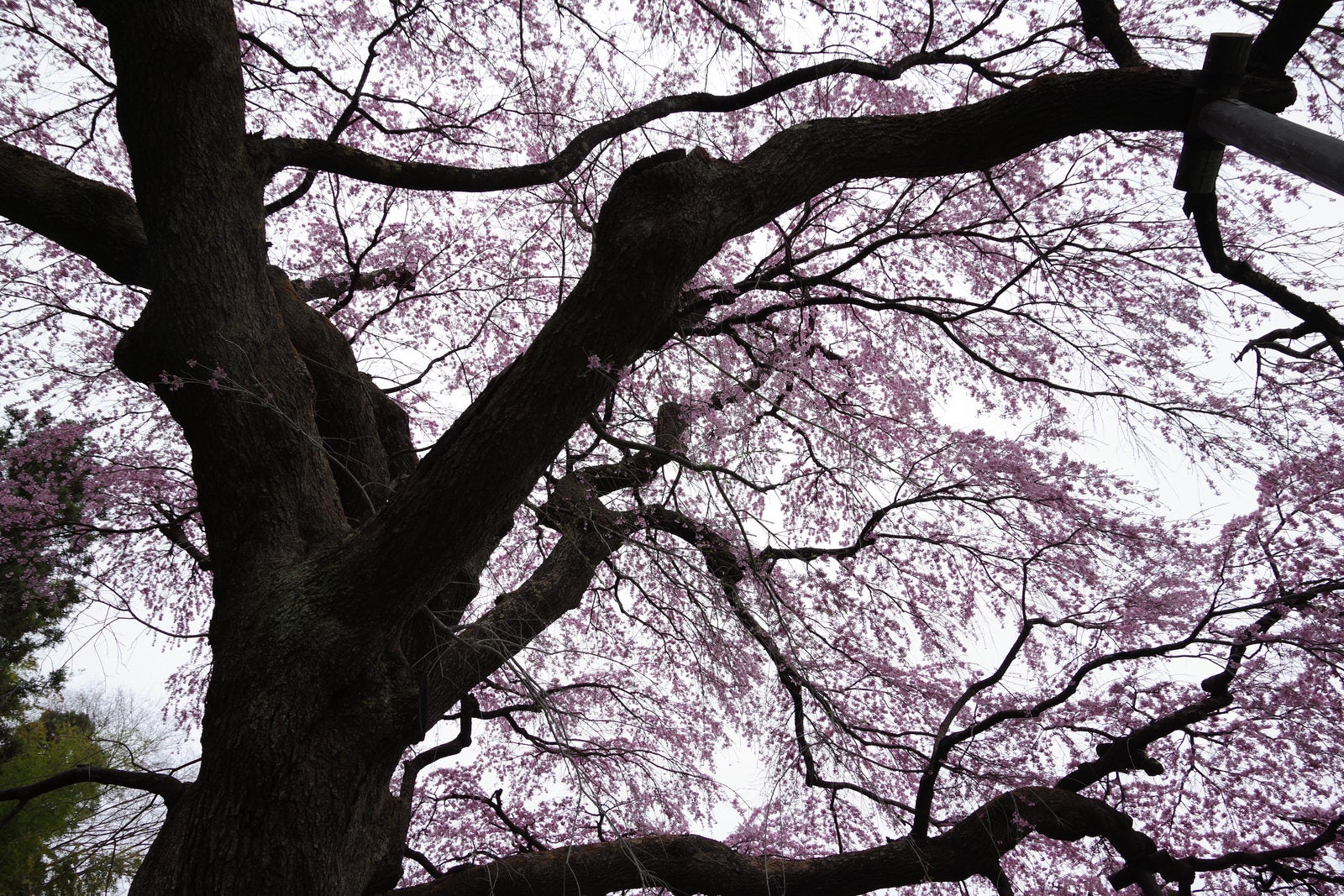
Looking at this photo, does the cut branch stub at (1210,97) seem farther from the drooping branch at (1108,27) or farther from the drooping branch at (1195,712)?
the drooping branch at (1195,712)

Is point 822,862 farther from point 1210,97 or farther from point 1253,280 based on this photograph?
point 1210,97

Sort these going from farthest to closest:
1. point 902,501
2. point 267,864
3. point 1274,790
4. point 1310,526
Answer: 1. point 1274,790
2. point 1310,526
3. point 902,501
4. point 267,864

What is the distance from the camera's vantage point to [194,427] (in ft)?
9.30

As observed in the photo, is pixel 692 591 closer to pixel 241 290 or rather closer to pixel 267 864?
pixel 267 864

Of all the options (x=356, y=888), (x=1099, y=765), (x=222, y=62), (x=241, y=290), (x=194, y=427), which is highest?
(x=222, y=62)

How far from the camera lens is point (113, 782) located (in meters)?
2.98

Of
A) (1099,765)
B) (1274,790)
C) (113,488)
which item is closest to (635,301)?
(1099,765)

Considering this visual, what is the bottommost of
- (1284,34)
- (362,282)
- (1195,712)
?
(1195,712)

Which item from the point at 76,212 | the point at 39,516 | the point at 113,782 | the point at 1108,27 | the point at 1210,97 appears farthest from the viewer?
the point at 39,516

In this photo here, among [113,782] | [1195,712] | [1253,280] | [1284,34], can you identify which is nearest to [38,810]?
[113,782]

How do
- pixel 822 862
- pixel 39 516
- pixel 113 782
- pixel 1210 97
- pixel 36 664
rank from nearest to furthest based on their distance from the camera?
pixel 1210 97, pixel 113 782, pixel 822 862, pixel 39 516, pixel 36 664

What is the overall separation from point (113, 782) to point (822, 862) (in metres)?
3.44

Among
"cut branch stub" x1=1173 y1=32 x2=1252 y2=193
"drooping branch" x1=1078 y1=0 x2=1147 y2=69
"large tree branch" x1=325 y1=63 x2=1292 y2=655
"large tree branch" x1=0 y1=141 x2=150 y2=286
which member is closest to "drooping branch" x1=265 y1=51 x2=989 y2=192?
"large tree branch" x1=0 y1=141 x2=150 y2=286

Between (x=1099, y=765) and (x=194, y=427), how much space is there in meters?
5.07
